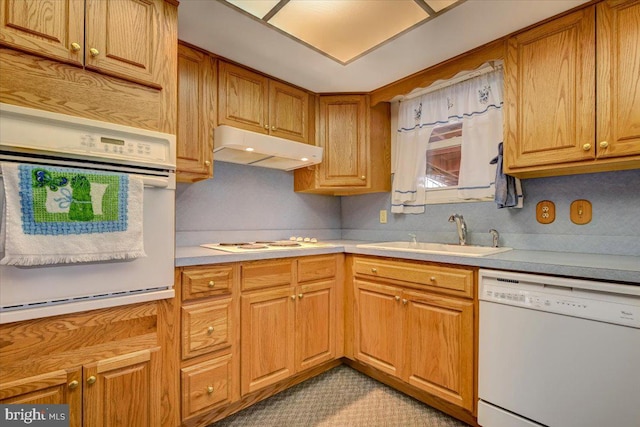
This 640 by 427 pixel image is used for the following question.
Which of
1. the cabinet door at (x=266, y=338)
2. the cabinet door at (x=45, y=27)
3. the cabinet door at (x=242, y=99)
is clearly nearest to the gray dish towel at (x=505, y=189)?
the cabinet door at (x=266, y=338)

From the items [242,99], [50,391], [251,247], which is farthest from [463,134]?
[50,391]

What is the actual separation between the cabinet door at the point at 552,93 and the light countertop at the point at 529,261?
1.70 ft

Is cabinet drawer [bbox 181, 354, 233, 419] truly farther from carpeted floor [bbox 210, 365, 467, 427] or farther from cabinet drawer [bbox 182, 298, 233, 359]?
carpeted floor [bbox 210, 365, 467, 427]

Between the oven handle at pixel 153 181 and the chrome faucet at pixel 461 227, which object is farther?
the chrome faucet at pixel 461 227

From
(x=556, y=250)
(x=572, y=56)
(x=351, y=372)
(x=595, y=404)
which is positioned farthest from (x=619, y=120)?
(x=351, y=372)

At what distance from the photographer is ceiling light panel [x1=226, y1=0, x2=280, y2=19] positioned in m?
1.52

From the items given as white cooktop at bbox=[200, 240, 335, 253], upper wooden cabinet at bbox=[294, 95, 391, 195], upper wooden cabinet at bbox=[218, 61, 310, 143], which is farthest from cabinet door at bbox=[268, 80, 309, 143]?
white cooktop at bbox=[200, 240, 335, 253]

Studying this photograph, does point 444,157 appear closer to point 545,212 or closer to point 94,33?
point 545,212

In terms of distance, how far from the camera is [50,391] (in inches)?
44.3

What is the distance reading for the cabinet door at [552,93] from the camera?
1.52 metres

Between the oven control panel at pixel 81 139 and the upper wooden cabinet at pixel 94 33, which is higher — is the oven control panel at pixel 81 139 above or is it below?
below

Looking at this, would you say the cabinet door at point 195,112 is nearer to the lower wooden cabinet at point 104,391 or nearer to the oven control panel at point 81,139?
the oven control panel at point 81,139

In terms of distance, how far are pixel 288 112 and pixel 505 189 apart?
160 centimetres

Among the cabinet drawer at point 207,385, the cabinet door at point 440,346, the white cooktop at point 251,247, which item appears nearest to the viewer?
the cabinet drawer at point 207,385
